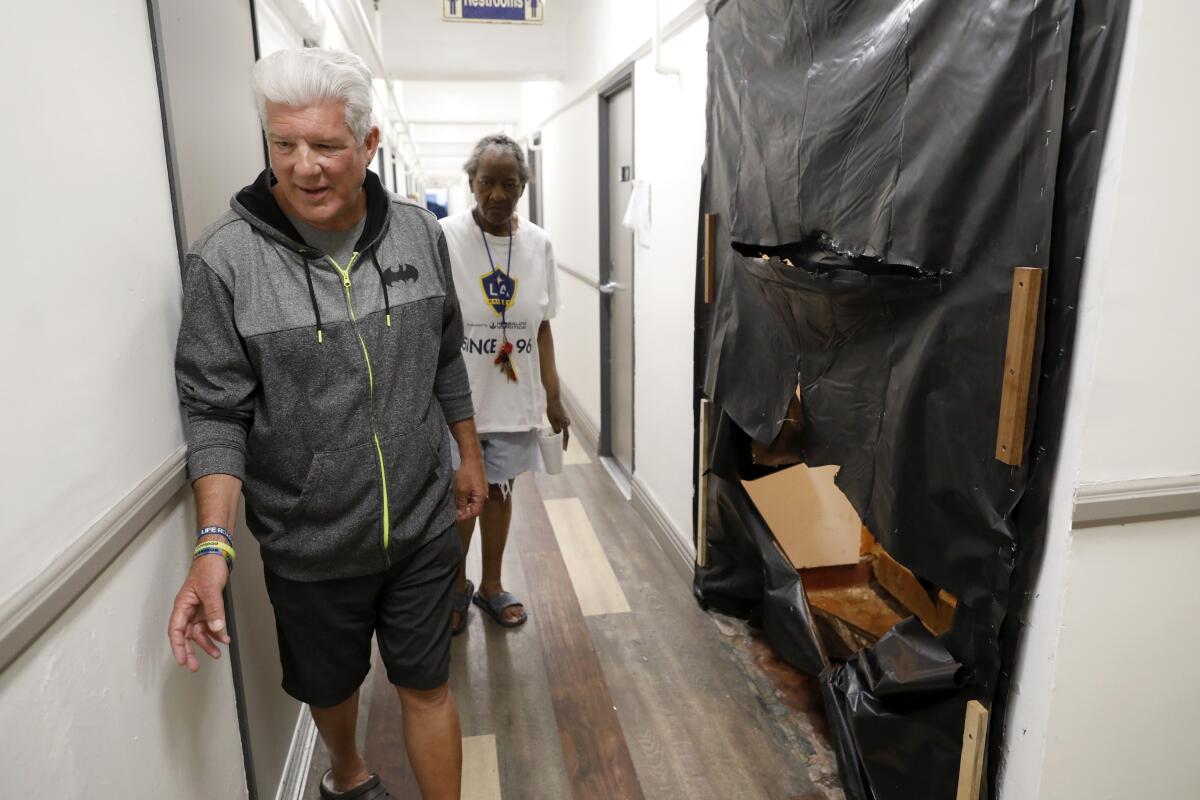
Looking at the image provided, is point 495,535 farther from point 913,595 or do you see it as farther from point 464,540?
point 913,595

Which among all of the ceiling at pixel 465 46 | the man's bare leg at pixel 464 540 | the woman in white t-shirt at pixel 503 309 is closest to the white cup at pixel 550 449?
the woman in white t-shirt at pixel 503 309

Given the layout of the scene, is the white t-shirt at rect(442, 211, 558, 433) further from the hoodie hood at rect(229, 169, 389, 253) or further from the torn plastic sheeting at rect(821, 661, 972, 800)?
the torn plastic sheeting at rect(821, 661, 972, 800)

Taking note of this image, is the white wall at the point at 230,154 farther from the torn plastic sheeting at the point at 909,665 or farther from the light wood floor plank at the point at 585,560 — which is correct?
the torn plastic sheeting at the point at 909,665

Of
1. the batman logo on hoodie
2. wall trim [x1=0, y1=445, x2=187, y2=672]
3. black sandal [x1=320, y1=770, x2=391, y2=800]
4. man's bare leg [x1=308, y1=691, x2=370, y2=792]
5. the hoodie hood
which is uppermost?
the hoodie hood

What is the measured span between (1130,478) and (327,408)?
4.01 ft

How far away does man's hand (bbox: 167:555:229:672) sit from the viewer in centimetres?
104

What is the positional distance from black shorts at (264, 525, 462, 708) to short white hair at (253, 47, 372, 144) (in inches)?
29.8

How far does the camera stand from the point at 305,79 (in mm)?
1169

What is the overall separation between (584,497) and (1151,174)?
9.43 ft

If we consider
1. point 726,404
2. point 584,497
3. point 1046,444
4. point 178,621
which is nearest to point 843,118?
point 1046,444

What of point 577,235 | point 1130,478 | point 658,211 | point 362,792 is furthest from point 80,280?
point 577,235

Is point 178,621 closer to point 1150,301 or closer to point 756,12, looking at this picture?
point 1150,301

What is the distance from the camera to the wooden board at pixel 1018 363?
1.13 metres

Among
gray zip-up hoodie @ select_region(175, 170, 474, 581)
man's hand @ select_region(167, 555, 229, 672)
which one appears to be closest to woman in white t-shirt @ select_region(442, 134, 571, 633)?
gray zip-up hoodie @ select_region(175, 170, 474, 581)
